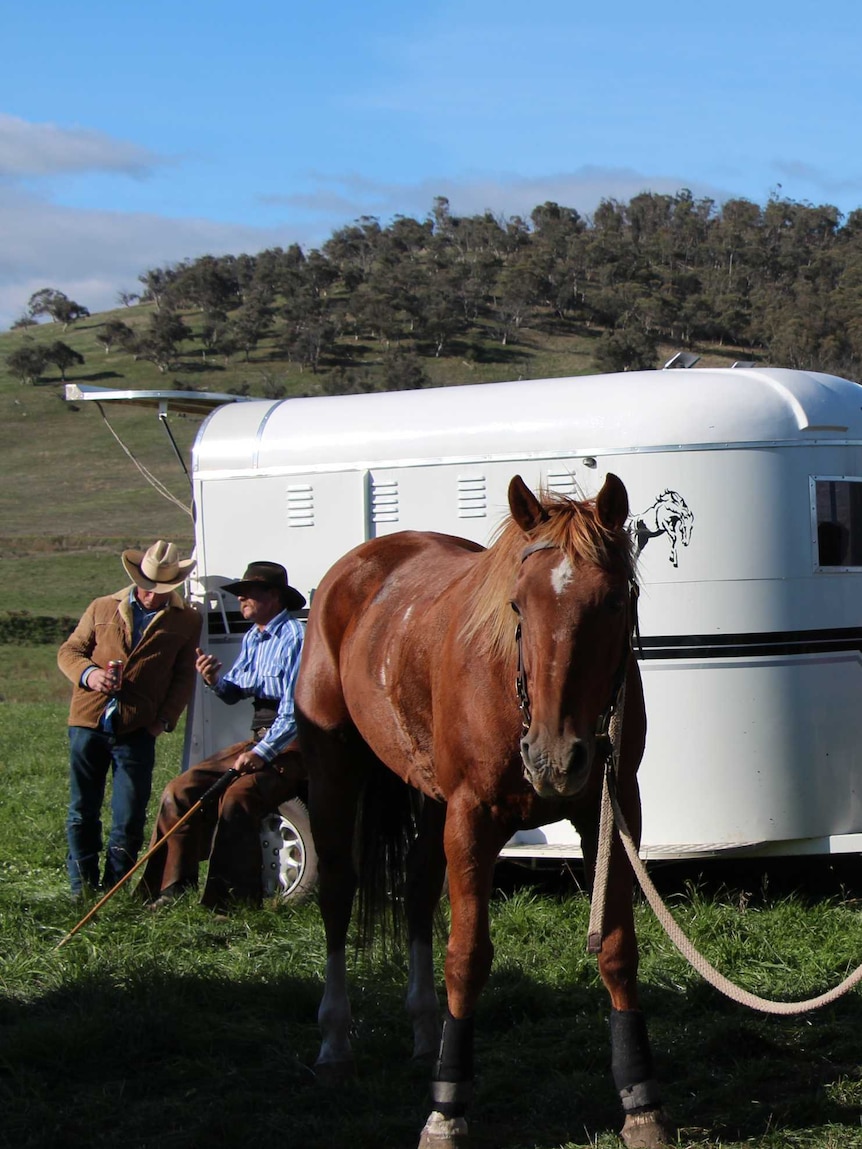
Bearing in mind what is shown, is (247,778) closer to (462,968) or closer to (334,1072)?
(334,1072)

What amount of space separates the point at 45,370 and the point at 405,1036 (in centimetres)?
6837

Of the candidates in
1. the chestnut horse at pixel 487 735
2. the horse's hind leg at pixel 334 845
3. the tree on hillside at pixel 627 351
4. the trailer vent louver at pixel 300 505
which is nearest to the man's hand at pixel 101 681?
the trailer vent louver at pixel 300 505

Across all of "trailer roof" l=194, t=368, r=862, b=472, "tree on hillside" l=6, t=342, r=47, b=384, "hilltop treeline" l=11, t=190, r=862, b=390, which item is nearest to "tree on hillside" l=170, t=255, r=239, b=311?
"hilltop treeline" l=11, t=190, r=862, b=390

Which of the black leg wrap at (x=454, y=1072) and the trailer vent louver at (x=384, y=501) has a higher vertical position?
the trailer vent louver at (x=384, y=501)

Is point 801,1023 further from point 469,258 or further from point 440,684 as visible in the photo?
point 469,258

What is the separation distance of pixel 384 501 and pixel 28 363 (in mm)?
65434

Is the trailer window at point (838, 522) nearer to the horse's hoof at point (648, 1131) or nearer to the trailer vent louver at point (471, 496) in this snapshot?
the trailer vent louver at point (471, 496)

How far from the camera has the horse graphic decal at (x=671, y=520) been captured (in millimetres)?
6383

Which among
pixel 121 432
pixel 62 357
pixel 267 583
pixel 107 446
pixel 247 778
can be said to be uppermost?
pixel 62 357

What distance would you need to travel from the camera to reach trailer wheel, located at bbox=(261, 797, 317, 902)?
22.9 ft

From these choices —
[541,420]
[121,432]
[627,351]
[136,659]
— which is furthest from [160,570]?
[121,432]

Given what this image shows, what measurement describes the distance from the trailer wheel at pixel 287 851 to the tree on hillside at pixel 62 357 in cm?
6387

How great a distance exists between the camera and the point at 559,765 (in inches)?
129

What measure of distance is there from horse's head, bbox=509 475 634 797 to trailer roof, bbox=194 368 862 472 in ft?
9.26
